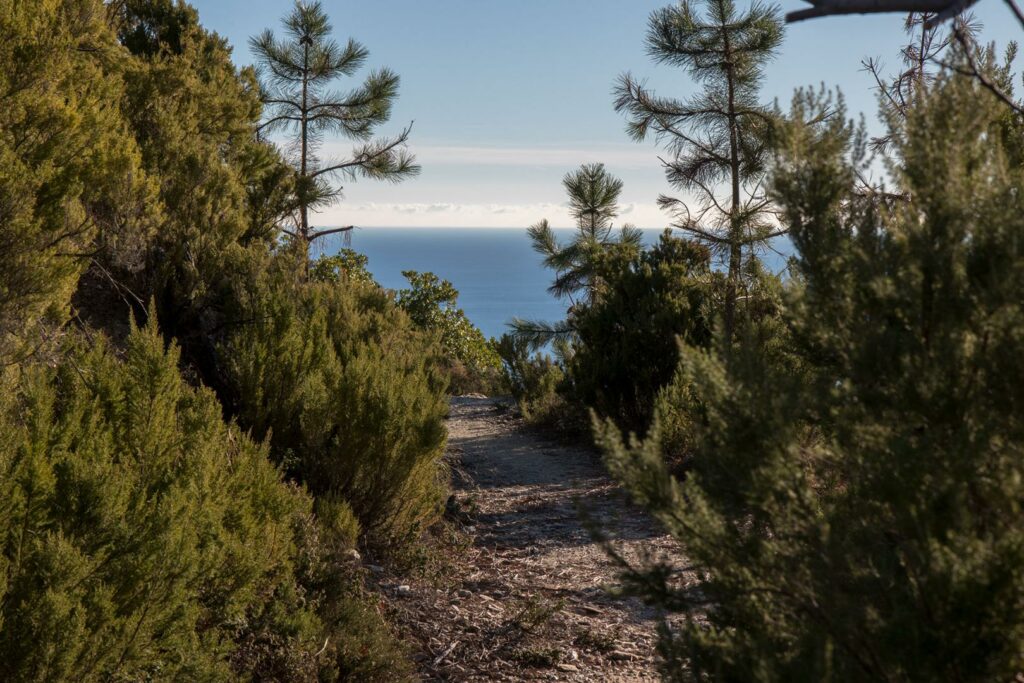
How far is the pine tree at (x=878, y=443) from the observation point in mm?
1673

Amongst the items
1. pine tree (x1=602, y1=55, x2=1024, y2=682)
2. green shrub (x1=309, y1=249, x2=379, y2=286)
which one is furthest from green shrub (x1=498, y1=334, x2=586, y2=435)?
pine tree (x1=602, y1=55, x2=1024, y2=682)

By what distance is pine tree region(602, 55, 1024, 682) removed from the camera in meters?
1.67

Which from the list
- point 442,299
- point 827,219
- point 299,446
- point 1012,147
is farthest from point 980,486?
point 442,299

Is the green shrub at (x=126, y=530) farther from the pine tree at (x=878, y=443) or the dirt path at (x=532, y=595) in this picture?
the pine tree at (x=878, y=443)

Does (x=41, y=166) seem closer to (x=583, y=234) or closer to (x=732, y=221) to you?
(x=732, y=221)

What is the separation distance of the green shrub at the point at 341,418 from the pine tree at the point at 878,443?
3316 millimetres

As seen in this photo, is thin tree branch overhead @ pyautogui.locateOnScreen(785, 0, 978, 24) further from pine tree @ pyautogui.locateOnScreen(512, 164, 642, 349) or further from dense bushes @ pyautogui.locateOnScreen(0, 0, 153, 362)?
pine tree @ pyautogui.locateOnScreen(512, 164, 642, 349)

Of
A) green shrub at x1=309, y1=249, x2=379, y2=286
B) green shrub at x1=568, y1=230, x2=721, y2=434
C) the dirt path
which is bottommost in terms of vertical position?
the dirt path

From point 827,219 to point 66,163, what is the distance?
12.4 feet

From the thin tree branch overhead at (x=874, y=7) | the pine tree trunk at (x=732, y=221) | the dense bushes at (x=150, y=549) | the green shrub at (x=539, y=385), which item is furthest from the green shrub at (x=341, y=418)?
the green shrub at (x=539, y=385)

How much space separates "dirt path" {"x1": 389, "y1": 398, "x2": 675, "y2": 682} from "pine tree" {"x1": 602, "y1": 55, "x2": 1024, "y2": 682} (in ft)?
1.45

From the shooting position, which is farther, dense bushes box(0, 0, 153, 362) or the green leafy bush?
the green leafy bush

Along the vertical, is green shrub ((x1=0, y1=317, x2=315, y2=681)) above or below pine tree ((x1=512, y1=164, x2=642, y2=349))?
below

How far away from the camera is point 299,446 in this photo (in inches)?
212
